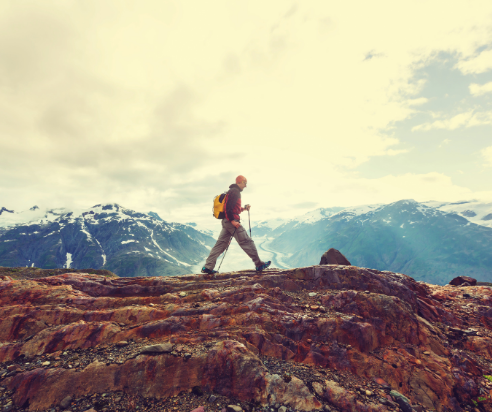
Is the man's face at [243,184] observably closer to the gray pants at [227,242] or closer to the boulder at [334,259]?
the gray pants at [227,242]

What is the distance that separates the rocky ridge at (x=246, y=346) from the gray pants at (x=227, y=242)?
72.7 inches

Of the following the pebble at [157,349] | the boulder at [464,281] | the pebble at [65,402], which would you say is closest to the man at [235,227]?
the pebble at [157,349]

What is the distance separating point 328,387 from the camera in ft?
23.7

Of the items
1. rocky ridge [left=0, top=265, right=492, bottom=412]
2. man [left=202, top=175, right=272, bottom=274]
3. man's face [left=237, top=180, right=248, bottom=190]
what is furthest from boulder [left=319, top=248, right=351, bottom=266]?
man's face [left=237, top=180, right=248, bottom=190]

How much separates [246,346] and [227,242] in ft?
23.2

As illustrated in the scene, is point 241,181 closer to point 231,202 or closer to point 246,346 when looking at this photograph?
point 231,202

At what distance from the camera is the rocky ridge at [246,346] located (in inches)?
269

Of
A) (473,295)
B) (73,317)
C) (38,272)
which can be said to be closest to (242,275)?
(73,317)

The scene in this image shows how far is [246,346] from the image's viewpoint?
8.41 meters

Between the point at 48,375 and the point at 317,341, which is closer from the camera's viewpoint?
the point at 48,375

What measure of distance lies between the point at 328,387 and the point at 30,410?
8.86 m

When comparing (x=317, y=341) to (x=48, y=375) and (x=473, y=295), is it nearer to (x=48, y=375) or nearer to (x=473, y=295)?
(x=48, y=375)

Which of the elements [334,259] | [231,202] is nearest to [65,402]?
[231,202]

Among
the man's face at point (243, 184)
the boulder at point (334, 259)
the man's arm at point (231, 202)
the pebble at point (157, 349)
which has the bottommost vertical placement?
the pebble at point (157, 349)
